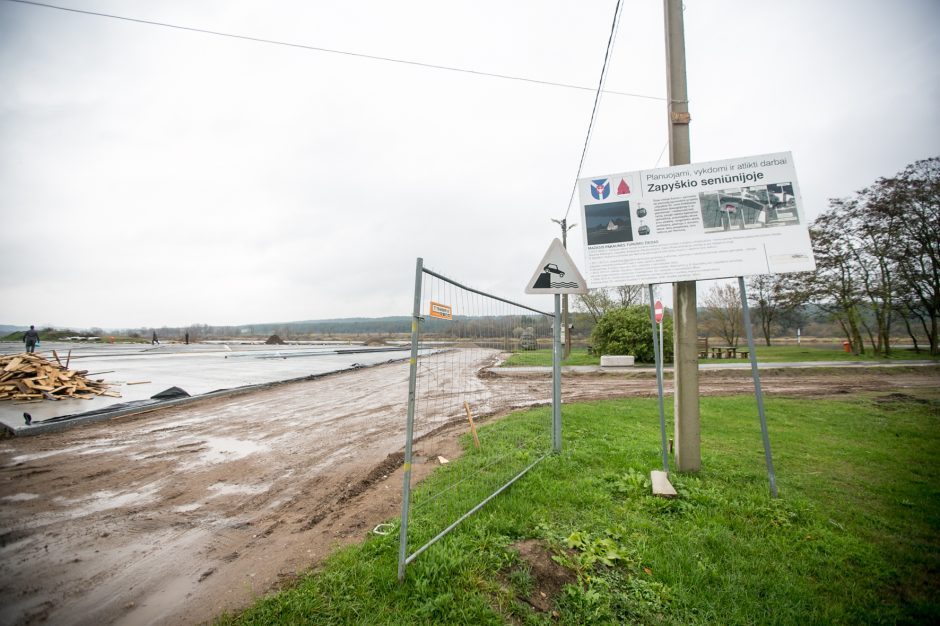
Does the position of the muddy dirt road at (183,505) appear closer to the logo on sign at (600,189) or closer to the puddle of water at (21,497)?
the puddle of water at (21,497)

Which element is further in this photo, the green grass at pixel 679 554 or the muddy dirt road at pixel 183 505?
the muddy dirt road at pixel 183 505

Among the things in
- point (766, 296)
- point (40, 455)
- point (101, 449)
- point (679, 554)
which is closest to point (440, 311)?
point (679, 554)

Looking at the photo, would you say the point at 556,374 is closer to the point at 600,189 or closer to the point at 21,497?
the point at 600,189

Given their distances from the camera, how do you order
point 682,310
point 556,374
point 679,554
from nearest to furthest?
point 679,554 → point 682,310 → point 556,374

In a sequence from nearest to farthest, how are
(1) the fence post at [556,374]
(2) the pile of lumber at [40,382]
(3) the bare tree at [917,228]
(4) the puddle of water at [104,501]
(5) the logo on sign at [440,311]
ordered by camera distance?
(5) the logo on sign at [440,311]
(4) the puddle of water at [104,501]
(1) the fence post at [556,374]
(2) the pile of lumber at [40,382]
(3) the bare tree at [917,228]

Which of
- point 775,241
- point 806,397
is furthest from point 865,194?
point 775,241

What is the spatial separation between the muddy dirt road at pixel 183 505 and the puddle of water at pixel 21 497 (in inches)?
0.5

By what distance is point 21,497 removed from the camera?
14.2ft

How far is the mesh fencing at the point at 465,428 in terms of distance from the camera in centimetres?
314

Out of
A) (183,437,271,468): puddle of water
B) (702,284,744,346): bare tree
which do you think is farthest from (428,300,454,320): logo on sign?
(702,284,744,346): bare tree

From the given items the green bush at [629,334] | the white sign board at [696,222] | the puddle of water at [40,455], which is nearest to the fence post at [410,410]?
the white sign board at [696,222]

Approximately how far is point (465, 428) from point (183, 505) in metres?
4.69

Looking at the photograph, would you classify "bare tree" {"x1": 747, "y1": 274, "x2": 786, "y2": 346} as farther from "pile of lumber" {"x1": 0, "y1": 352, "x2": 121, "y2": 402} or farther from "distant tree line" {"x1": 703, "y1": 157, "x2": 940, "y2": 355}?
"pile of lumber" {"x1": 0, "y1": 352, "x2": 121, "y2": 402}

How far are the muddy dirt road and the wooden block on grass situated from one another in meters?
2.49
